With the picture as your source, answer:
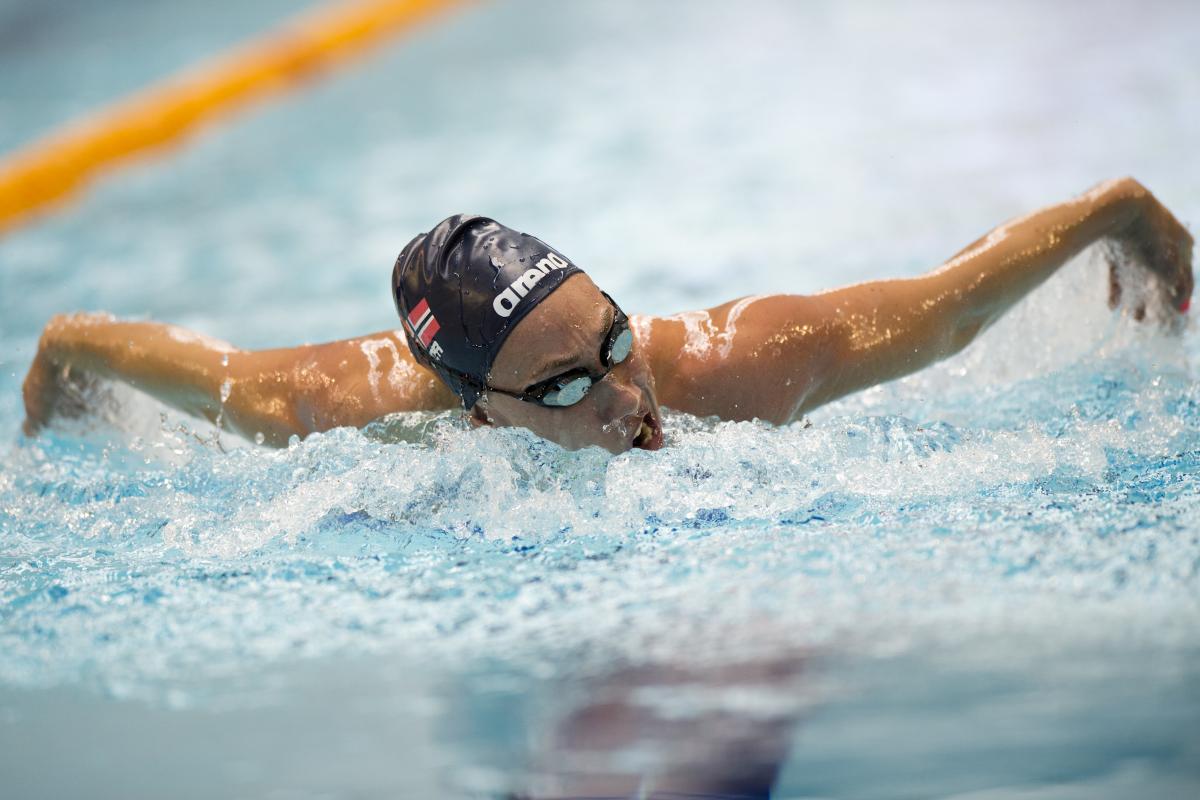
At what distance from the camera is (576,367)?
2346 mm

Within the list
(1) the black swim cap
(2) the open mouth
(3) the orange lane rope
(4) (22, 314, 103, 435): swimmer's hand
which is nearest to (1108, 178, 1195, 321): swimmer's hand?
(2) the open mouth

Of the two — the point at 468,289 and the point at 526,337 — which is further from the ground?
the point at 468,289

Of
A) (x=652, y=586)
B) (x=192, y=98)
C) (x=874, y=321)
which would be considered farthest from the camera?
(x=192, y=98)

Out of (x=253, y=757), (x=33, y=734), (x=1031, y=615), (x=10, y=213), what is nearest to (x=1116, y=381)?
(x=1031, y=615)

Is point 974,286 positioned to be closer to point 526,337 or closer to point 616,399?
point 616,399

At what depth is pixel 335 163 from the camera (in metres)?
6.13

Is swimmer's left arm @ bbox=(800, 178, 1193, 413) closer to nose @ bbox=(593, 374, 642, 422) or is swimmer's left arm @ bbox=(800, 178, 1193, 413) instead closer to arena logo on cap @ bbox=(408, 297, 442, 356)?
nose @ bbox=(593, 374, 642, 422)

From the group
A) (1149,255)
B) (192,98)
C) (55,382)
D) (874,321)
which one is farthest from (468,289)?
(192,98)

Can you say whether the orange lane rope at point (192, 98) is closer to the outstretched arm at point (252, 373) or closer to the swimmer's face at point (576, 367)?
the outstretched arm at point (252, 373)

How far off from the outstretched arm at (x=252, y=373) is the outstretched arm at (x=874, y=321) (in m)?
0.57

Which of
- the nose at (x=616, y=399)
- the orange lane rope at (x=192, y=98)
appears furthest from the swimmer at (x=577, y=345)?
the orange lane rope at (x=192, y=98)

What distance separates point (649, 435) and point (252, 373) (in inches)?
36.7

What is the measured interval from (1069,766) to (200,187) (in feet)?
16.6

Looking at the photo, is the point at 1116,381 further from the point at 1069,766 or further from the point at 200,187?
the point at 200,187
